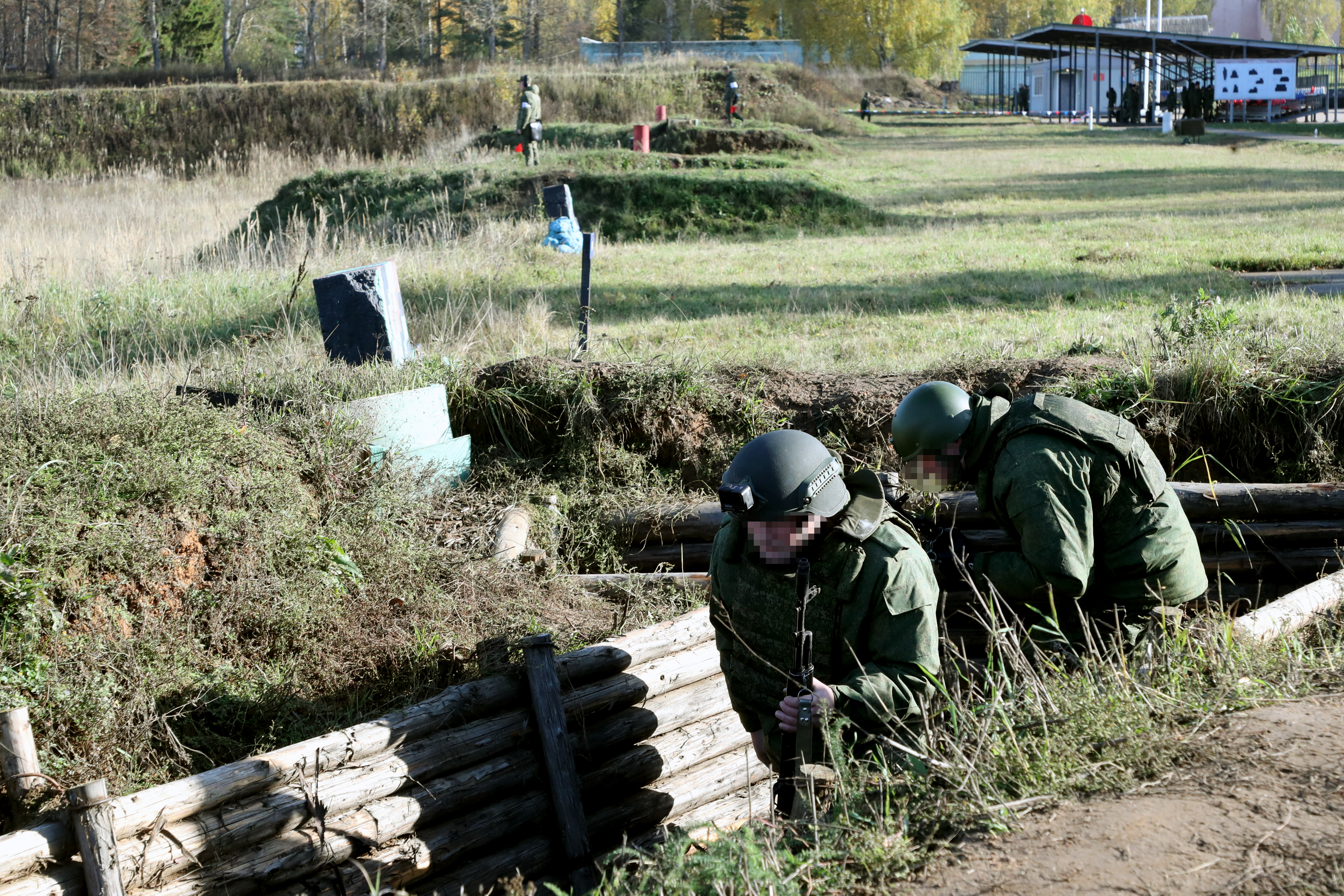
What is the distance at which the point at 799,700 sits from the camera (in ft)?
10.6

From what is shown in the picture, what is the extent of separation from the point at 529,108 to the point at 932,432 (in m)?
18.8

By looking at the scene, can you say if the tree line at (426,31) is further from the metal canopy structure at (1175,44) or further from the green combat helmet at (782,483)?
the green combat helmet at (782,483)

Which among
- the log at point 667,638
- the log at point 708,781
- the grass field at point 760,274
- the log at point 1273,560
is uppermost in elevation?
the grass field at point 760,274

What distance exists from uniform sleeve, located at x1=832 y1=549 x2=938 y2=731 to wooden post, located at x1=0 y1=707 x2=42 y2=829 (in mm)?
2723

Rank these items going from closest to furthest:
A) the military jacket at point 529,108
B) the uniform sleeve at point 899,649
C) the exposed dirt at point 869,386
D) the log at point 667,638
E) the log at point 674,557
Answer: the uniform sleeve at point 899,649
the log at point 667,638
the log at point 674,557
the exposed dirt at point 869,386
the military jacket at point 529,108

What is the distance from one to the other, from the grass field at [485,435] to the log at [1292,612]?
0.15 metres

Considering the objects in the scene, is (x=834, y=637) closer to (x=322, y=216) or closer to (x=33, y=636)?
(x=33, y=636)

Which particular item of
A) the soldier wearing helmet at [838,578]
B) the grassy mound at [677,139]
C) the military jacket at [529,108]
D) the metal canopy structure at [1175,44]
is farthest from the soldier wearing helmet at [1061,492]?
the metal canopy structure at [1175,44]

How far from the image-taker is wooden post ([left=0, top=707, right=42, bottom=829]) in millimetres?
3512

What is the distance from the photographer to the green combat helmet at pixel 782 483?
3.38 meters

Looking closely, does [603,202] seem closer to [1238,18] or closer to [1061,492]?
[1061,492]

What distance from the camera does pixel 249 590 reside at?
462 centimetres

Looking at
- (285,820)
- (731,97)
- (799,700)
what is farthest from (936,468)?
(731,97)

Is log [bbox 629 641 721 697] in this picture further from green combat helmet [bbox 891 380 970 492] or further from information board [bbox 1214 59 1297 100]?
information board [bbox 1214 59 1297 100]
